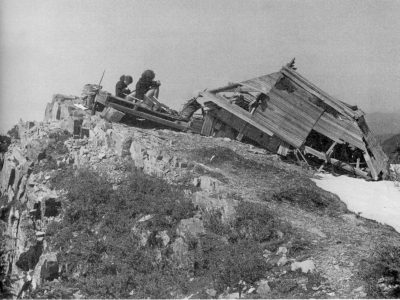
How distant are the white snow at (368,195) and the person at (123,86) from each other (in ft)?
30.5

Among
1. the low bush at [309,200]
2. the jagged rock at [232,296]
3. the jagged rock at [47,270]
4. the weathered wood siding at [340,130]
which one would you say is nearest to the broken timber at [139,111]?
the weathered wood siding at [340,130]

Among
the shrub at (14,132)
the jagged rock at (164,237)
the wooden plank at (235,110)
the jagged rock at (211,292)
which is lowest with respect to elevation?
the jagged rock at (211,292)

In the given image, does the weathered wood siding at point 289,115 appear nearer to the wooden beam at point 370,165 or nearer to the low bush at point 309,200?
the wooden beam at point 370,165

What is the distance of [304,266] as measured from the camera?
8547mm

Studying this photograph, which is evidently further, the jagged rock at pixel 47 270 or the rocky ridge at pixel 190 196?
the jagged rock at pixel 47 270

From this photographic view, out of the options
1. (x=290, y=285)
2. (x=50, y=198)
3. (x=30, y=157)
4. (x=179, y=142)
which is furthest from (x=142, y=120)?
(x=290, y=285)

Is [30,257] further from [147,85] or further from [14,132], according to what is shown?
[14,132]

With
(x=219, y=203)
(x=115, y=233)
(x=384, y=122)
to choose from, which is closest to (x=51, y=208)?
(x=115, y=233)

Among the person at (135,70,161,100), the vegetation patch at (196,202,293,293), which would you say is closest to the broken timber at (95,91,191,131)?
the person at (135,70,161,100)

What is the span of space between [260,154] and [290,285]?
9.41 metres

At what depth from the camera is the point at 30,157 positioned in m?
16.2

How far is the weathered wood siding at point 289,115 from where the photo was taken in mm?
17797

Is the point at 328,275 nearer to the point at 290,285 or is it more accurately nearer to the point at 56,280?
the point at 290,285

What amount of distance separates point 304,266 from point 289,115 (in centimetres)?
1021
